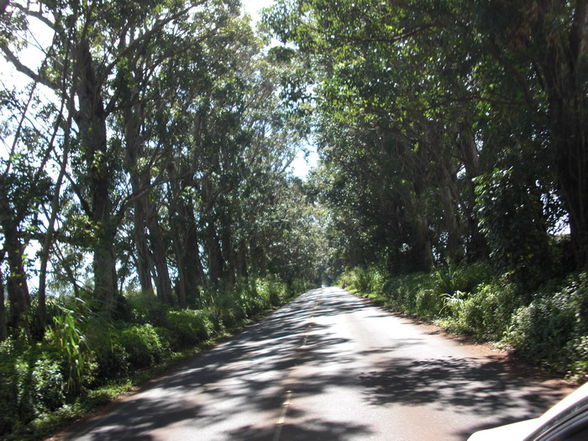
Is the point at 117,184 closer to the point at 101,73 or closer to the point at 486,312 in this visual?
the point at 101,73

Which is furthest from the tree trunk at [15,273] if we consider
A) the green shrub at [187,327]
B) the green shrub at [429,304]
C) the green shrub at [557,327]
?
the green shrub at [429,304]

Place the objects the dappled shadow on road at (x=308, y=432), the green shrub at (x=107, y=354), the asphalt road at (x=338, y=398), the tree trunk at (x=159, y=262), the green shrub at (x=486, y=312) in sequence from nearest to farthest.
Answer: the dappled shadow on road at (x=308, y=432)
the asphalt road at (x=338, y=398)
the green shrub at (x=107, y=354)
the green shrub at (x=486, y=312)
the tree trunk at (x=159, y=262)

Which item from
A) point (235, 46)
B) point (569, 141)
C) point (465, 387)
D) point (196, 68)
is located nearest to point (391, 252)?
point (235, 46)

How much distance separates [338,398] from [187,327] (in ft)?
39.4

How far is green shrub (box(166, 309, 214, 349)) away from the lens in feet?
61.6

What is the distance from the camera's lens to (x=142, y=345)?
1459 cm

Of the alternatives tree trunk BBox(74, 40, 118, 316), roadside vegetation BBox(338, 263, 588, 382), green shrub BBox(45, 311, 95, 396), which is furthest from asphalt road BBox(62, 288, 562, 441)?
tree trunk BBox(74, 40, 118, 316)

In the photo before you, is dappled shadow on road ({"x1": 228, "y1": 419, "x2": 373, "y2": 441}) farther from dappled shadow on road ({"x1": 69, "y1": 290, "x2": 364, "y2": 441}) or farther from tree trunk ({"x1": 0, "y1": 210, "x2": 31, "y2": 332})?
tree trunk ({"x1": 0, "y1": 210, "x2": 31, "y2": 332})

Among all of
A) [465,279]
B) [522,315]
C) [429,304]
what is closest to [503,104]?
[522,315]

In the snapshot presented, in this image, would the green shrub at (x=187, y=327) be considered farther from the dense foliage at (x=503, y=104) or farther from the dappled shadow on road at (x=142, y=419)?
the dense foliage at (x=503, y=104)

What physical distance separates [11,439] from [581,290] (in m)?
9.50

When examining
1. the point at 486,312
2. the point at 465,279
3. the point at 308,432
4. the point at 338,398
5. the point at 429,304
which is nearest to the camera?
the point at 308,432

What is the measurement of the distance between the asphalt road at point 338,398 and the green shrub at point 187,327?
506 centimetres

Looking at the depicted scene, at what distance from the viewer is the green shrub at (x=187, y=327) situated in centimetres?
1877
